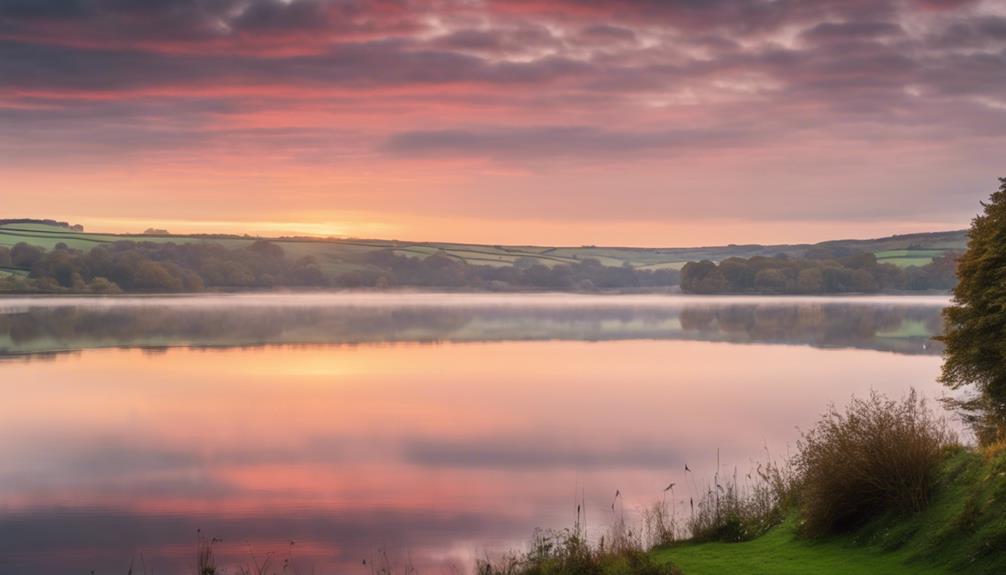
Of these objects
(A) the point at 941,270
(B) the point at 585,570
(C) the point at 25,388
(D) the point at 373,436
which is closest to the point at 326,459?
(D) the point at 373,436

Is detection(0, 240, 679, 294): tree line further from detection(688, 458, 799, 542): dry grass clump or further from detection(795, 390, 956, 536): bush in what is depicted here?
detection(795, 390, 956, 536): bush

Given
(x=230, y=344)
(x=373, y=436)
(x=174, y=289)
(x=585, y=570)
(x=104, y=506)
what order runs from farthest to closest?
(x=174, y=289) → (x=230, y=344) → (x=373, y=436) → (x=104, y=506) → (x=585, y=570)

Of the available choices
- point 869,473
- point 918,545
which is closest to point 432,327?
point 869,473

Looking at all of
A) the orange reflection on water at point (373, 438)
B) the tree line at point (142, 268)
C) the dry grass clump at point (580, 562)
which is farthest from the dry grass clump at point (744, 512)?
the tree line at point (142, 268)

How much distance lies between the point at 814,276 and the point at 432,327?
120386 millimetres

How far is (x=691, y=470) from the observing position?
2473 centimetres

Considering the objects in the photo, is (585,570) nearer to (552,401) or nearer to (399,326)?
(552,401)

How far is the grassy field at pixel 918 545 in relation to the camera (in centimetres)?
1256

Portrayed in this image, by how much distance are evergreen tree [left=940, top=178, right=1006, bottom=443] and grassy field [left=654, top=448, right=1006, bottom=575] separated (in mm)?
5831

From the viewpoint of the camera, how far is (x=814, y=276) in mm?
186750

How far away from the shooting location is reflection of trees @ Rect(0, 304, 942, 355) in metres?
69.7

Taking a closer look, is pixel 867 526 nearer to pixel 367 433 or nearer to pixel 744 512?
pixel 744 512

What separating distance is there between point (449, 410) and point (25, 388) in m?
19.1

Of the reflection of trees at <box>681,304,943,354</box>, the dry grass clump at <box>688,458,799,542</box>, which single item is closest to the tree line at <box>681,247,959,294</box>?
the reflection of trees at <box>681,304,943,354</box>
